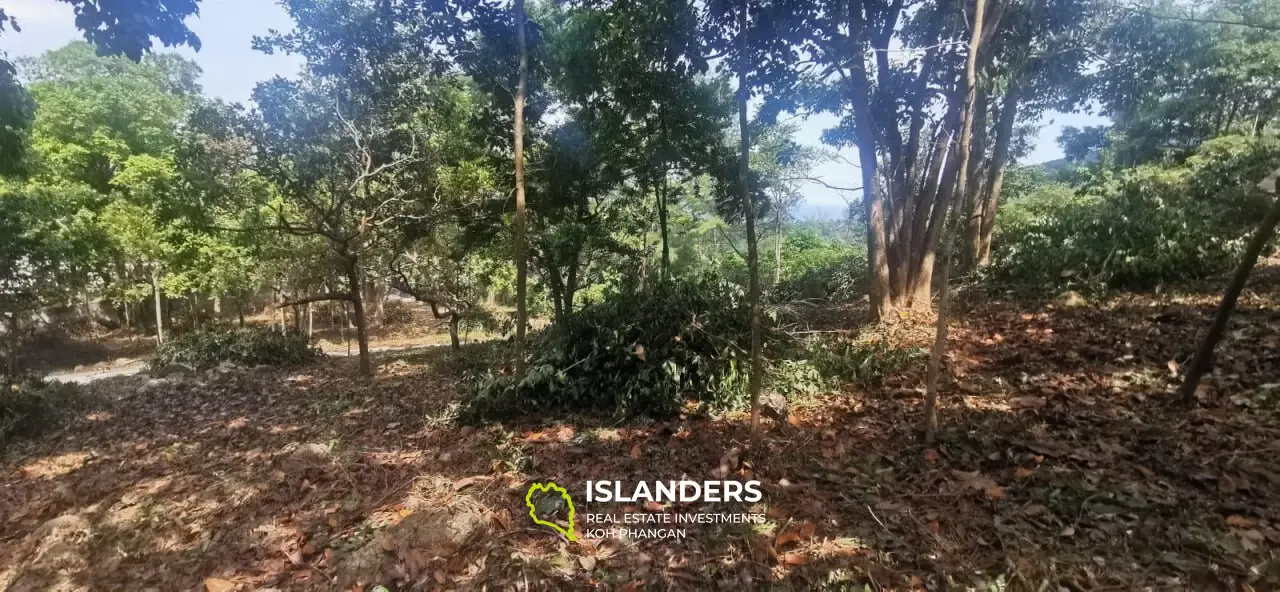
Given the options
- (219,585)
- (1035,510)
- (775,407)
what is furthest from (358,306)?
(1035,510)

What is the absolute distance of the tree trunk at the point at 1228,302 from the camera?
297 centimetres

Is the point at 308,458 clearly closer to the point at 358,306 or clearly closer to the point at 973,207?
the point at 358,306

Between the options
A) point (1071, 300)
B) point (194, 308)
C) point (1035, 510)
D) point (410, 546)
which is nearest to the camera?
point (1035, 510)

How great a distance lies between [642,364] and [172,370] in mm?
9946

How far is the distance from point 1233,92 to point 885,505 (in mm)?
21833

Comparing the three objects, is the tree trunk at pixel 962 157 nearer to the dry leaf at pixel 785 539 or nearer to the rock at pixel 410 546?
the dry leaf at pixel 785 539

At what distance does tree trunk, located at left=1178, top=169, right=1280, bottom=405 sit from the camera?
2.97m

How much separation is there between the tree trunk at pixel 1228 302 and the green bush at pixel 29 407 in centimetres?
1073

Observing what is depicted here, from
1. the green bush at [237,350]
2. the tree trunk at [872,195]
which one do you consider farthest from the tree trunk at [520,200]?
the green bush at [237,350]

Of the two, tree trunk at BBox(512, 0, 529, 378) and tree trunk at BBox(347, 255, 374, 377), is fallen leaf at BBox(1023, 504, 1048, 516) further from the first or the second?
→ tree trunk at BBox(347, 255, 374, 377)

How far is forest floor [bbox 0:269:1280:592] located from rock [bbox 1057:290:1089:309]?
0.53 m

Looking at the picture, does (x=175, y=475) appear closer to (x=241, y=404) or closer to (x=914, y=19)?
(x=241, y=404)

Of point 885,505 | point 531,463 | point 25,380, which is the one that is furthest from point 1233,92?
point 25,380

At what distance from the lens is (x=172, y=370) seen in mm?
9953
